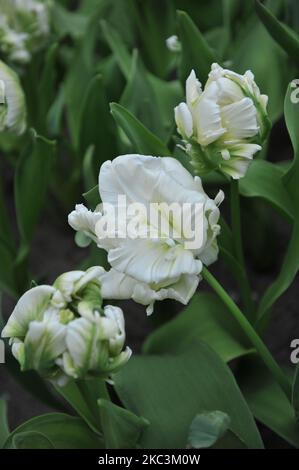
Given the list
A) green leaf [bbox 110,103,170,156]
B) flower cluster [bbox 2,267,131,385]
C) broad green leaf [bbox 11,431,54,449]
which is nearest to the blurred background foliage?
green leaf [bbox 110,103,170,156]

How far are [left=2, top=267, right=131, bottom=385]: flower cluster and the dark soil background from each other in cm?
45

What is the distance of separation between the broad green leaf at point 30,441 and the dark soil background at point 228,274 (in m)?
0.28

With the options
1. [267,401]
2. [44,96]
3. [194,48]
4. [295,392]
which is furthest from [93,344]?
[44,96]

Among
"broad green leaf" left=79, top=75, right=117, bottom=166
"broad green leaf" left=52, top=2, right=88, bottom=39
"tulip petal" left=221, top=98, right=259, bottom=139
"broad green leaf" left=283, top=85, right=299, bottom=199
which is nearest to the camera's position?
"tulip petal" left=221, top=98, right=259, bottom=139

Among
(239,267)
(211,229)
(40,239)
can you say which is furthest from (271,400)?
(40,239)

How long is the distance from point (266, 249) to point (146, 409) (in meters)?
0.54

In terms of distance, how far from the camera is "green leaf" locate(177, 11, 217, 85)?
3.32 feet

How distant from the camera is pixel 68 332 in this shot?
0.63 metres

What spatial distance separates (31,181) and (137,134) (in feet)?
0.84

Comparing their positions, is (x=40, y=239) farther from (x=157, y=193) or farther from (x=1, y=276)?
(x=157, y=193)

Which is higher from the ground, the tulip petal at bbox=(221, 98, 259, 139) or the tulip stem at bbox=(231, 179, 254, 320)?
the tulip petal at bbox=(221, 98, 259, 139)

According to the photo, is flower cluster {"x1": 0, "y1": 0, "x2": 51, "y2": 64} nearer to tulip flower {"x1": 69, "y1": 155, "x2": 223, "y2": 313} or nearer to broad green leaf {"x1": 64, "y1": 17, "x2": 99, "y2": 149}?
broad green leaf {"x1": 64, "y1": 17, "x2": 99, "y2": 149}

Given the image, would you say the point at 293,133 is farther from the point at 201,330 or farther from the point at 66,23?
the point at 66,23

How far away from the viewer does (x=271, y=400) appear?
0.97 metres
